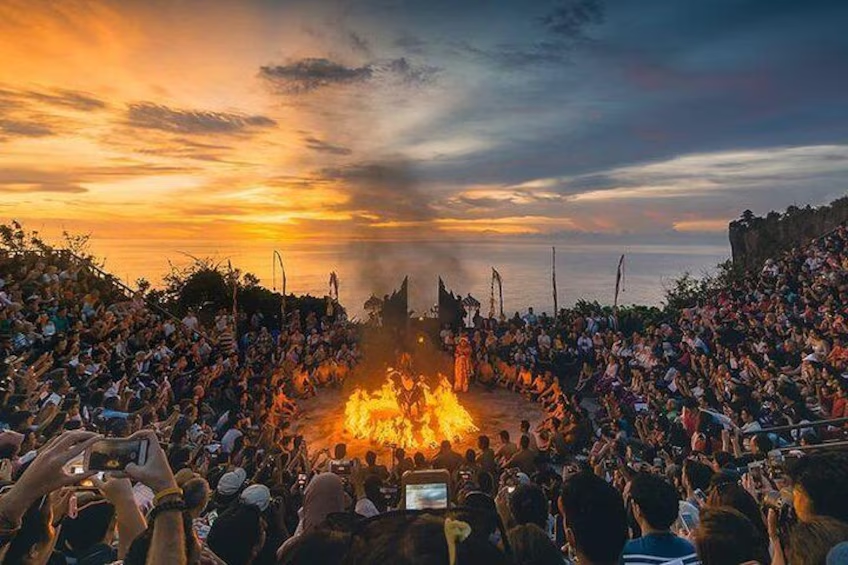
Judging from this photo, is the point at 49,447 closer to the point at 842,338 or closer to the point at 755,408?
the point at 755,408

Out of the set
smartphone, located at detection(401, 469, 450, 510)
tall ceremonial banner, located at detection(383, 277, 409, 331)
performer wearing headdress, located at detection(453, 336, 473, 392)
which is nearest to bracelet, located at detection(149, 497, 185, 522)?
smartphone, located at detection(401, 469, 450, 510)

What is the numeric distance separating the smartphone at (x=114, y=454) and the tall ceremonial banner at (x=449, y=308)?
21.5 metres

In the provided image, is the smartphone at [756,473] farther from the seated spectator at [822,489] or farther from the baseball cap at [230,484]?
the baseball cap at [230,484]

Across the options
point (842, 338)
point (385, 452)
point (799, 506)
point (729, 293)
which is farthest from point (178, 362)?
point (729, 293)

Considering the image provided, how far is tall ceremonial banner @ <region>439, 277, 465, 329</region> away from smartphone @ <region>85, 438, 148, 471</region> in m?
21.5

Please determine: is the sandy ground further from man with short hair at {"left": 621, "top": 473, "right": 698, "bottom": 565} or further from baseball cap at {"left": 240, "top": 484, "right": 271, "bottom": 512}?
man with short hair at {"left": 621, "top": 473, "right": 698, "bottom": 565}

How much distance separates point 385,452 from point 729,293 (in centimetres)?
1452

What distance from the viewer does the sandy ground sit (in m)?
15.5

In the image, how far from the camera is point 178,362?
53.9 feet

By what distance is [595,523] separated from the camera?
3480 mm

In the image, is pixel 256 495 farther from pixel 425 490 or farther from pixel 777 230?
pixel 777 230

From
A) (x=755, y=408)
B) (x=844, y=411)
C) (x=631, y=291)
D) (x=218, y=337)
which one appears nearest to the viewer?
(x=844, y=411)

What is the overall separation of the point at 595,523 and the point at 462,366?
16.3m

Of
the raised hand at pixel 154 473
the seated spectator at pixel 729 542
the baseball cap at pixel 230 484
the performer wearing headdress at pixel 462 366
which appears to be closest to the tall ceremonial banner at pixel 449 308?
the performer wearing headdress at pixel 462 366
